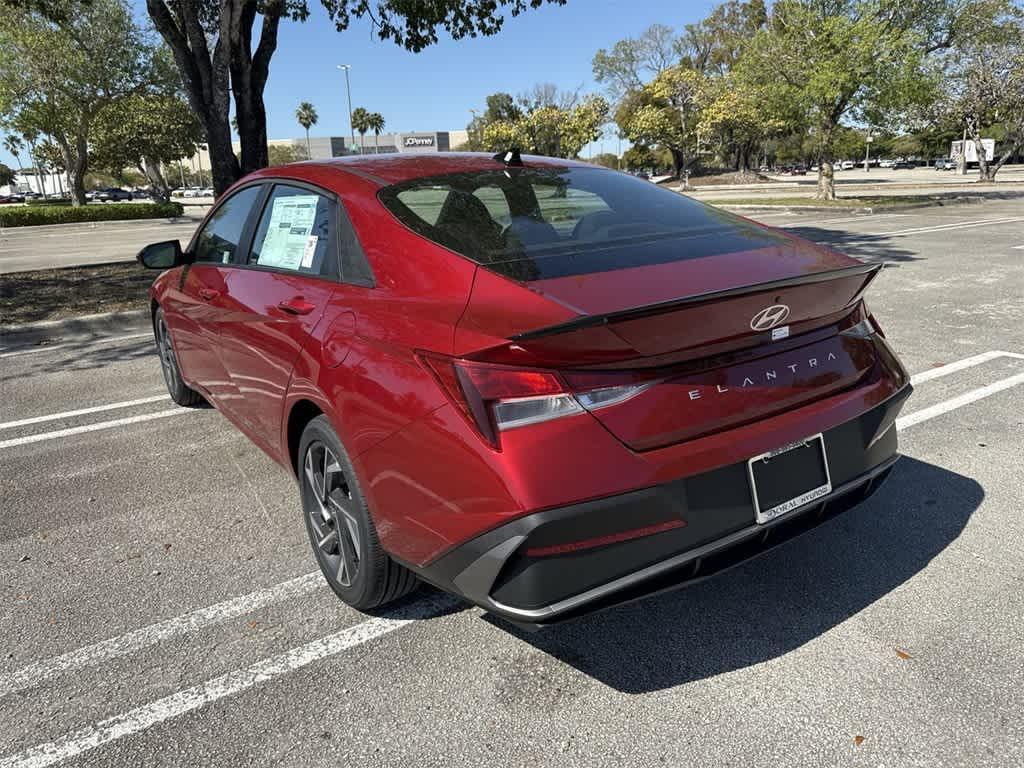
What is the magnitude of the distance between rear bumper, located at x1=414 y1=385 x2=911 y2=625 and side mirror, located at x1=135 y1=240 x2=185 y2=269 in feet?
9.41

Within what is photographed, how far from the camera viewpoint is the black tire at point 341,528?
2482 mm

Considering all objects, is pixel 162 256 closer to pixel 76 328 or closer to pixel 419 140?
pixel 76 328

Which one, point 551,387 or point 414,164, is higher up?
point 414,164

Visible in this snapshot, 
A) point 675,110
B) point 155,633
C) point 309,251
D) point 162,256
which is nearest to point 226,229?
point 162,256

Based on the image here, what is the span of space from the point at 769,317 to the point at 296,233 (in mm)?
1941

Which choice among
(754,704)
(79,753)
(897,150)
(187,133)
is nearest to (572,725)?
(754,704)

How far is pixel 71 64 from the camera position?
3094 centimetres

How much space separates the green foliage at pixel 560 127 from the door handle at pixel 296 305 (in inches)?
2380

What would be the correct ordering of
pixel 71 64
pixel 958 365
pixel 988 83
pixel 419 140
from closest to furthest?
pixel 958 365
pixel 71 64
pixel 988 83
pixel 419 140

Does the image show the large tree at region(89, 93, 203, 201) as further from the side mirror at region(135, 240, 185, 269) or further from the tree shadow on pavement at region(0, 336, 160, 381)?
the side mirror at region(135, 240, 185, 269)

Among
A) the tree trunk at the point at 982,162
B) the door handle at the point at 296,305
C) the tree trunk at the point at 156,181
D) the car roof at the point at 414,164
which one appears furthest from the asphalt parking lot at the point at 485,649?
the tree trunk at the point at 156,181

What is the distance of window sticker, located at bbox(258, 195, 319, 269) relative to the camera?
3021mm

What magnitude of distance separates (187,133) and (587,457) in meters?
49.8

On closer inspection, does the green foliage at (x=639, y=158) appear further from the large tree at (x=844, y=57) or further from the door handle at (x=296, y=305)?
the door handle at (x=296, y=305)
